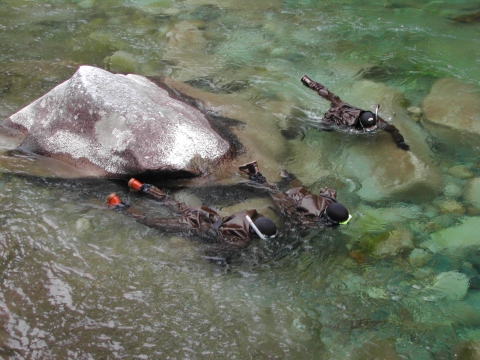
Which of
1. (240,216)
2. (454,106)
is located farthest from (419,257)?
(454,106)

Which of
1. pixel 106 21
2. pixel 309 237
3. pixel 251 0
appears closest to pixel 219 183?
pixel 309 237

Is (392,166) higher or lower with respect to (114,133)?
lower

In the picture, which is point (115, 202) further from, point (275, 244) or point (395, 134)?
point (395, 134)

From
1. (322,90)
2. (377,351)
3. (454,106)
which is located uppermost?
(322,90)

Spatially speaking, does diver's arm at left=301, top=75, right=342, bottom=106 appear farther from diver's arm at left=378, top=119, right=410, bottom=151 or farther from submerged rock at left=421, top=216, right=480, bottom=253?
submerged rock at left=421, top=216, right=480, bottom=253

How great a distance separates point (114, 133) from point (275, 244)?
244 centimetres

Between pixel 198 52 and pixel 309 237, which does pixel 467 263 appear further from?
pixel 198 52

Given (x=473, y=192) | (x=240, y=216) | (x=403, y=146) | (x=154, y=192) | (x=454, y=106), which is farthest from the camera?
(x=454, y=106)

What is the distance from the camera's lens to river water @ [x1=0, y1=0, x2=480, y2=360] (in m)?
3.82

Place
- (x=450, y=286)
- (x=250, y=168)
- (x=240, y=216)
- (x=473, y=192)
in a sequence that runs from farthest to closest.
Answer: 1. (x=473, y=192)
2. (x=250, y=168)
3. (x=240, y=216)
4. (x=450, y=286)

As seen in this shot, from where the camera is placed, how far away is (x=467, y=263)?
470cm

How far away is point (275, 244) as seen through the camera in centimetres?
478

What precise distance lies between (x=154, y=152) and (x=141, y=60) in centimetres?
383

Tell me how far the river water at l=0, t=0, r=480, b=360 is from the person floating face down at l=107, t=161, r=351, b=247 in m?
0.14
